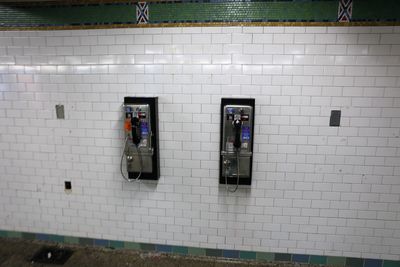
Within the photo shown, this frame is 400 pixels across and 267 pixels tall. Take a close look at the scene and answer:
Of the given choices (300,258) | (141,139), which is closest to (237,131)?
(141,139)

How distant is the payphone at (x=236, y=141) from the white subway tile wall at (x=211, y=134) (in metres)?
0.13

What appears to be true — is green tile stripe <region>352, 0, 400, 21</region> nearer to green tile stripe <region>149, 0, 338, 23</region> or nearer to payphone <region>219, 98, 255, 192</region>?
green tile stripe <region>149, 0, 338, 23</region>

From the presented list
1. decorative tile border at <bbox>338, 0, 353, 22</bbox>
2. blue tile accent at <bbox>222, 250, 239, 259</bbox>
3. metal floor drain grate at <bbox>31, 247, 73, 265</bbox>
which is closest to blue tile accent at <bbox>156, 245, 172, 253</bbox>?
blue tile accent at <bbox>222, 250, 239, 259</bbox>

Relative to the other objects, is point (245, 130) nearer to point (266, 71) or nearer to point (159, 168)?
point (266, 71)

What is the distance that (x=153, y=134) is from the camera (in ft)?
8.39

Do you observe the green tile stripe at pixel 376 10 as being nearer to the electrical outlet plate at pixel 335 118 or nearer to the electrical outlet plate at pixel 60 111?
the electrical outlet plate at pixel 335 118

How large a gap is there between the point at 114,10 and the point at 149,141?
4.50 ft

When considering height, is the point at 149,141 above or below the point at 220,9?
below

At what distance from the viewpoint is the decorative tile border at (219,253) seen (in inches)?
105

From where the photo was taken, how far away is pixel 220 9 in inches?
95.0

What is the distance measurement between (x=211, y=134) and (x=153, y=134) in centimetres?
59

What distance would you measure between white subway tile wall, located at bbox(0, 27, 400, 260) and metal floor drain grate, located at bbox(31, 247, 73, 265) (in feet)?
0.69

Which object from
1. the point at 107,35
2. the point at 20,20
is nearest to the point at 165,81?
the point at 107,35

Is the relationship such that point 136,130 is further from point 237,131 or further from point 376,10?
point 376,10
